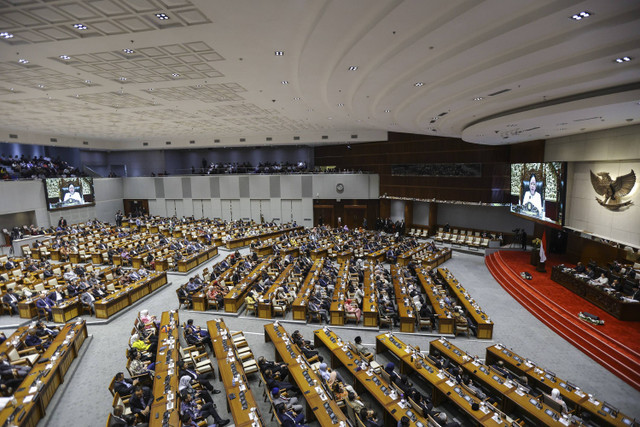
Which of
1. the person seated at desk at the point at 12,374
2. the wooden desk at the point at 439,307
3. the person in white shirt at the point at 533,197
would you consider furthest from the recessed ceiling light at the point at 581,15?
the person in white shirt at the point at 533,197

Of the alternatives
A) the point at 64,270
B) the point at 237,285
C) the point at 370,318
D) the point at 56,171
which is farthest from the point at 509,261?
the point at 56,171

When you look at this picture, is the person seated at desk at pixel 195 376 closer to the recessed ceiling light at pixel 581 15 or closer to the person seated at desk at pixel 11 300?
the person seated at desk at pixel 11 300

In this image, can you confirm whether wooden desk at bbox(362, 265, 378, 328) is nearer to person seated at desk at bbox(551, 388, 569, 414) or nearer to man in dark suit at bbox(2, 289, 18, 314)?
person seated at desk at bbox(551, 388, 569, 414)

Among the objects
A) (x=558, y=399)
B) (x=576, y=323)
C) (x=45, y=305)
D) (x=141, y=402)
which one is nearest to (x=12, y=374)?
(x=141, y=402)

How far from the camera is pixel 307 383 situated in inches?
272

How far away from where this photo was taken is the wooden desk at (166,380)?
19.5 ft

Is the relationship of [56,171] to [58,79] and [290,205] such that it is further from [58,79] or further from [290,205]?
[58,79]

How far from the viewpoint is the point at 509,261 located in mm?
16484

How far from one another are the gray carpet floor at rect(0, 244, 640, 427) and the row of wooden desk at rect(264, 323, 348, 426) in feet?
2.59

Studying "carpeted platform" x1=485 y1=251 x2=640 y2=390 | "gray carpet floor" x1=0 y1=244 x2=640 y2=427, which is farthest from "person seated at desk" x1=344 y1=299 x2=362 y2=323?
"carpeted platform" x1=485 y1=251 x2=640 y2=390

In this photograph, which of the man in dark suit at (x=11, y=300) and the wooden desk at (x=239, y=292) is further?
the wooden desk at (x=239, y=292)

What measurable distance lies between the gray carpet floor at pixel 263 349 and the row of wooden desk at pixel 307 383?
79 cm

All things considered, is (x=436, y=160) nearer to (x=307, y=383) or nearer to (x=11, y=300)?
(x=307, y=383)

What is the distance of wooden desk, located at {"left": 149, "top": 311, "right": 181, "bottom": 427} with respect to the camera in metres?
5.95
